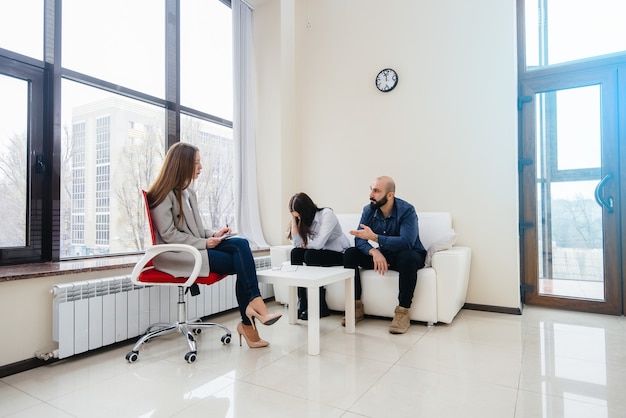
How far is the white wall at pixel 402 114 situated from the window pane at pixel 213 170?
43cm

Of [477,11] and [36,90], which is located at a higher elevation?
[477,11]

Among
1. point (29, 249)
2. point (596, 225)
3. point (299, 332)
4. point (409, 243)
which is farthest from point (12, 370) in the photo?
point (596, 225)

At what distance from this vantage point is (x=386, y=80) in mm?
3787

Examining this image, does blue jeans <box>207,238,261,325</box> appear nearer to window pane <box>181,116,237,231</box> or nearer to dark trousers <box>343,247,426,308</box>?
dark trousers <box>343,247,426,308</box>

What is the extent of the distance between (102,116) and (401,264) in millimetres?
2576

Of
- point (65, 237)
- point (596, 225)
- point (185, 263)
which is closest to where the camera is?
point (185, 263)

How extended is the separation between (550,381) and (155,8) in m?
4.06

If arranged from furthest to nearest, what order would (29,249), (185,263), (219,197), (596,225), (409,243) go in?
(219,197), (596,225), (409,243), (29,249), (185,263)

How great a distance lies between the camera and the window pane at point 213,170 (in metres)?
3.58

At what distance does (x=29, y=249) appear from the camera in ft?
7.79

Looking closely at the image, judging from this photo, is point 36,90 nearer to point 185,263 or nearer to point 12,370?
point 185,263

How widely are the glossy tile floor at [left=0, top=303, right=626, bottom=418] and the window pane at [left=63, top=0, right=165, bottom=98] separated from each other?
2.11m

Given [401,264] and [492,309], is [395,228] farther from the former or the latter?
[492,309]

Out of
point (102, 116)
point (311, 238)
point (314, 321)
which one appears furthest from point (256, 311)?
point (102, 116)
